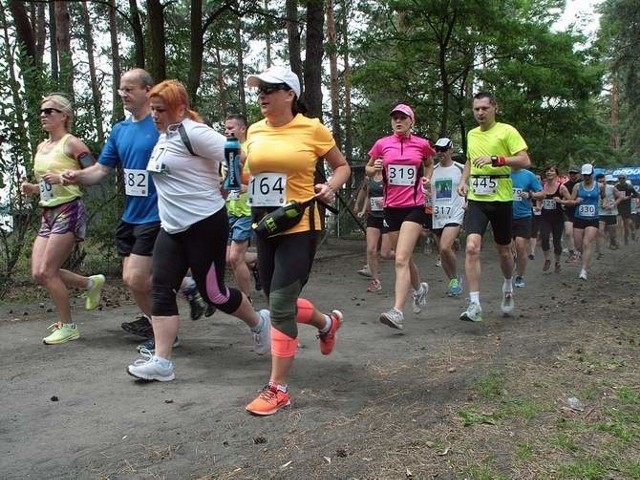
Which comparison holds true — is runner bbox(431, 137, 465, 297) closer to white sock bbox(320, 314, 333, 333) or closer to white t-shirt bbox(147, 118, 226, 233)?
white sock bbox(320, 314, 333, 333)

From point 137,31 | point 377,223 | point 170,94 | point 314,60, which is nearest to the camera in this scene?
point 170,94

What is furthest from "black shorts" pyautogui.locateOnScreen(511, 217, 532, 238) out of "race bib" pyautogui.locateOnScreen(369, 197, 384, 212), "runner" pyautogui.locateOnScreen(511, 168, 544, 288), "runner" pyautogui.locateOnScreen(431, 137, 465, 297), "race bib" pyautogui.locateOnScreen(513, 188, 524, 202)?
"race bib" pyautogui.locateOnScreen(369, 197, 384, 212)

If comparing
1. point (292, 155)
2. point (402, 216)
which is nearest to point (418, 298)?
point (402, 216)

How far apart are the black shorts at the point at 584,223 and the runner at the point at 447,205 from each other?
4532mm

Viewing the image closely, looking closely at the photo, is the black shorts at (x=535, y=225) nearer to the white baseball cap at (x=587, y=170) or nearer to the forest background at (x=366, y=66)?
the white baseball cap at (x=587, y=170)

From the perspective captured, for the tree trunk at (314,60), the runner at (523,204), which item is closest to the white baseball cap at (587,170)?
the runner at (523,204)

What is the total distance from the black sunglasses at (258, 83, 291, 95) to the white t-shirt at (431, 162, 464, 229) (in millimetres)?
4479

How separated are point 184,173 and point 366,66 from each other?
15029 millimetres

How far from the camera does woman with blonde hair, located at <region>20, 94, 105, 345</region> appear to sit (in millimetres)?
5609

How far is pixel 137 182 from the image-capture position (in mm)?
5176

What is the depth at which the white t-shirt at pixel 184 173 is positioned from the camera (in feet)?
14.4

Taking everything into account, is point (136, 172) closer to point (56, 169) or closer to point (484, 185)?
point (56, 169)

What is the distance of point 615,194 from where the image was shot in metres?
17.3

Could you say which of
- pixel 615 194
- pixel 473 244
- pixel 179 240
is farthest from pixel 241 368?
pixel 615 194
